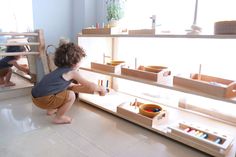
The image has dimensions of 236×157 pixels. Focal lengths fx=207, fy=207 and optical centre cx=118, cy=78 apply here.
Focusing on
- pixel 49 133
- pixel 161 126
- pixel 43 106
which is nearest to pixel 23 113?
pixel 43 106

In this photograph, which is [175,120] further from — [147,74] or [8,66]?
[8,66]

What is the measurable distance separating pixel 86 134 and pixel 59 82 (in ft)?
1.39

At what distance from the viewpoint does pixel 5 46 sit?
6.57 feet

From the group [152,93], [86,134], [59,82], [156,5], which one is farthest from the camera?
[152,93]

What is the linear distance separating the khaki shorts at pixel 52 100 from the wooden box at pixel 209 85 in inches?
32.2

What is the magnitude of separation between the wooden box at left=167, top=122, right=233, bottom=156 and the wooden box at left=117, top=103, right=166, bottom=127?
4.8 inches

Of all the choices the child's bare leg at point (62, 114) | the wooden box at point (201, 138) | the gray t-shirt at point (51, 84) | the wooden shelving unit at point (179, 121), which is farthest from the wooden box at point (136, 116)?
the gray t-shirt at point (51, 84)

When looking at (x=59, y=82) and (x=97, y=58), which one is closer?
(x=59, y=82)

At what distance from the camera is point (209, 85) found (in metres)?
1.17

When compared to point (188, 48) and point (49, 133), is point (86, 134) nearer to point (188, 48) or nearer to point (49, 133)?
point (49, 133)

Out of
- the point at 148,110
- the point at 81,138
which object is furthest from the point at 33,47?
the point at 148,110

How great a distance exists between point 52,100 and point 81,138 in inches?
14.9

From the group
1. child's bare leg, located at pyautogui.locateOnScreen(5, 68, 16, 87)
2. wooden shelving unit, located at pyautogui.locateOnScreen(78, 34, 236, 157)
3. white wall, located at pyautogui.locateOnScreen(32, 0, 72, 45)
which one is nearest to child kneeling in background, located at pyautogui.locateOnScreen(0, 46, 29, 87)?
child's bare leg, located at pyautogui.locateOnScreen(5, 68, 16, 87)

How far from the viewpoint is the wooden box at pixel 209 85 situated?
111 cm
